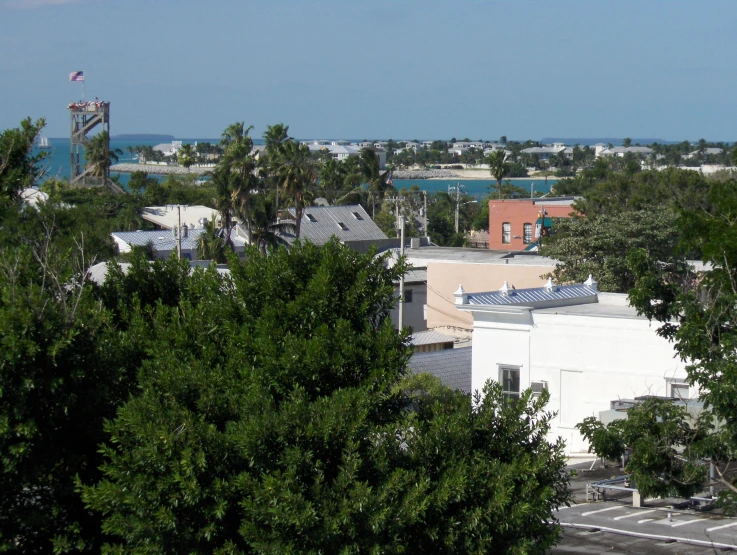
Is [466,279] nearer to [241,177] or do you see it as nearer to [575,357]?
[241,177]

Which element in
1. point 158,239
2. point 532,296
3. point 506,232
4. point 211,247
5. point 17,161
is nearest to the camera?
point 17,161

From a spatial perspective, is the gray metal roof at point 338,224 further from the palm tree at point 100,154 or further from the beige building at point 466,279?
the palm tree at point 100,154

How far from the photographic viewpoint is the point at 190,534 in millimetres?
9328

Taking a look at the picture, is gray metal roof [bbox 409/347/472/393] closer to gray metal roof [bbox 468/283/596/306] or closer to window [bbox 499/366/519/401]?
gray metal roof [bbox 468/283/596/306]

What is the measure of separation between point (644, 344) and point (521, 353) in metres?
3.05

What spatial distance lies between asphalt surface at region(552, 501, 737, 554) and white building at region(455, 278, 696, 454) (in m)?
4.38

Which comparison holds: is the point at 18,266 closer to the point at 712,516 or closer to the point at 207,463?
the point at 207,463

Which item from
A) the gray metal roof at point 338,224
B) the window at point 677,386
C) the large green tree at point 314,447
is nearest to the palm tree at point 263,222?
the gray metal roof at point 338,224

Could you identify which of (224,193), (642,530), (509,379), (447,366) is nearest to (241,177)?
(224,193)

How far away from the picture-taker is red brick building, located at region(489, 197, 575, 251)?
73.2 meters

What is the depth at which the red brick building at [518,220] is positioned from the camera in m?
73.2

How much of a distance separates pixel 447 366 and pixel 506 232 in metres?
43.4

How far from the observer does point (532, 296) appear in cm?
2773

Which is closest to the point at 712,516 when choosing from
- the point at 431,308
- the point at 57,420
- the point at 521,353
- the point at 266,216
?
the point at 521,353
